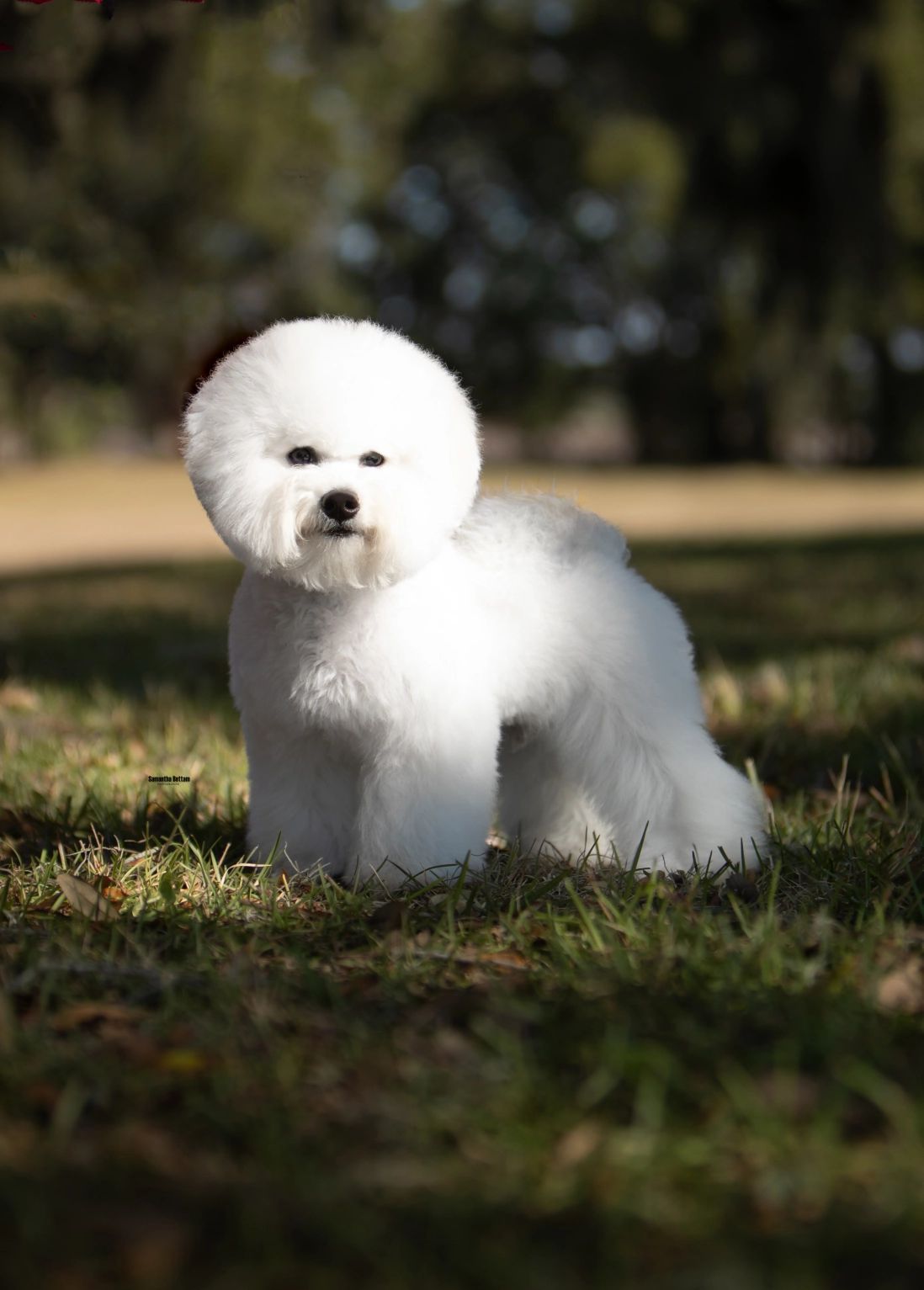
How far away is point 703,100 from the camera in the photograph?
18.0 metres

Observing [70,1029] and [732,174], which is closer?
[70,1029]

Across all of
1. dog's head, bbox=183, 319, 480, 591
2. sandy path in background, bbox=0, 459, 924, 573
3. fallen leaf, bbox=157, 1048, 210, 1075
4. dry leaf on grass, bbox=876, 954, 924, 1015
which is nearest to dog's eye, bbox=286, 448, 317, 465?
dog's head, bbox=183, 319, 480, 591

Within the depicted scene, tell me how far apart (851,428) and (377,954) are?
3480 cm

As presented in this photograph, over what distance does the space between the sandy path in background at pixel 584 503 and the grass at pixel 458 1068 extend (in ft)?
28.7

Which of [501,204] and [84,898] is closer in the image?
[84,898]

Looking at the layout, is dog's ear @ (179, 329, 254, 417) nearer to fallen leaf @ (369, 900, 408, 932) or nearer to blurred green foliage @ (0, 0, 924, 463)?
blurred green foliage @ (0, 0, 924, 463)

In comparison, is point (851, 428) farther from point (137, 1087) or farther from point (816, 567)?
point (137, 1087)

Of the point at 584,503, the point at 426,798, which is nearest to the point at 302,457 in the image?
the point at 426,798

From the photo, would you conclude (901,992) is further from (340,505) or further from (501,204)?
(501,204)

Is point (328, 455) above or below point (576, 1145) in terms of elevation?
above

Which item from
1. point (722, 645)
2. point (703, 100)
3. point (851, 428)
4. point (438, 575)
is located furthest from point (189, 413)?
point (851, 428)

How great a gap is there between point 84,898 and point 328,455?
948 millimetres

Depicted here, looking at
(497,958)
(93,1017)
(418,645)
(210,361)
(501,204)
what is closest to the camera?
(93,1017)

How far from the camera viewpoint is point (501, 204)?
39.1 meters
